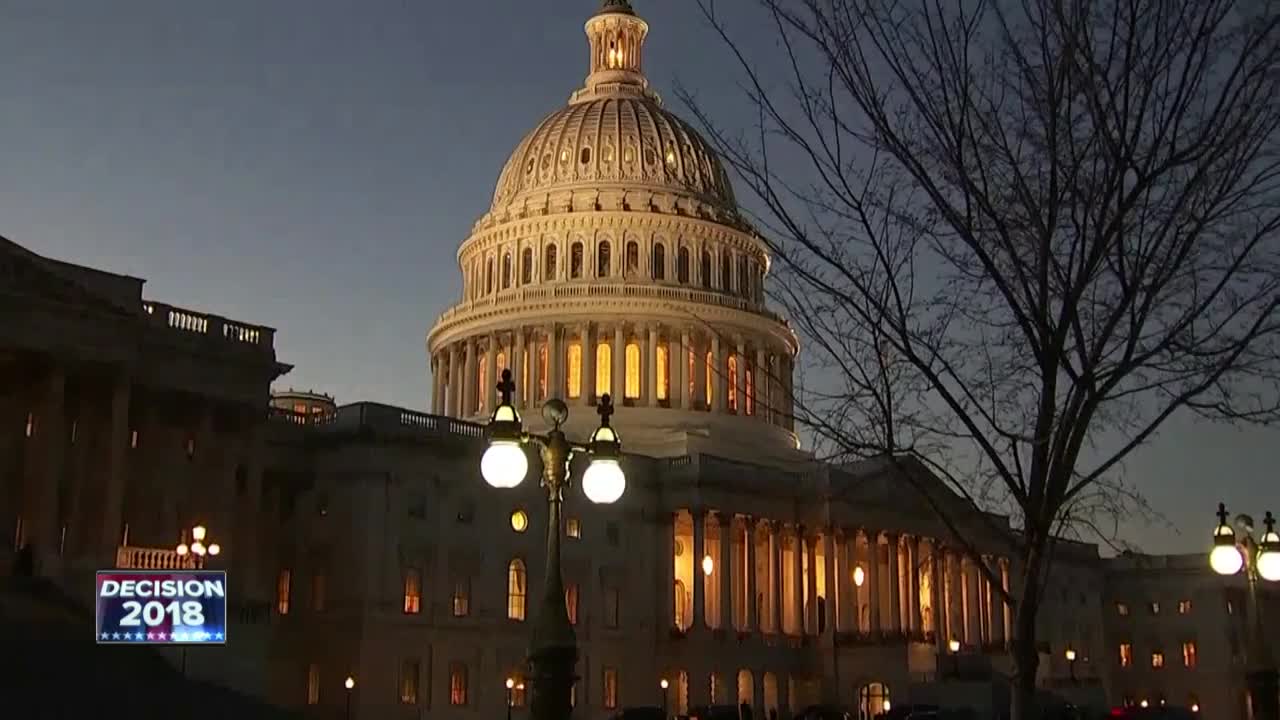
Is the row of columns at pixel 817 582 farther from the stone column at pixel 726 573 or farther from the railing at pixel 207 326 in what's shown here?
the railing at pixel 207 326

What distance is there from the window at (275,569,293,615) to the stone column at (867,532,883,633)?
1598 inches

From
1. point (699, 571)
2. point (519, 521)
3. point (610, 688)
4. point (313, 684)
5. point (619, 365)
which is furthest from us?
point (619, 365)

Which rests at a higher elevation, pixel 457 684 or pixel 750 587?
pixel 750 587

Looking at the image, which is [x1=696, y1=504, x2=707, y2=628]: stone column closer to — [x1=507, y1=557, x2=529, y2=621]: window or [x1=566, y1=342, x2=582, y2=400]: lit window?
[x1=507, y1=557, x2=529, y2=621]: window

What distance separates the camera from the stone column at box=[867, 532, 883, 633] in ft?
329

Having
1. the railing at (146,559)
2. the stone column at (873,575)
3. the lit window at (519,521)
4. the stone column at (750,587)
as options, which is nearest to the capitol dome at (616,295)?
the stone column at (750,587)

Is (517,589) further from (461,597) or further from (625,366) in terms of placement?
(625,366)

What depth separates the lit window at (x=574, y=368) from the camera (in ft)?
357

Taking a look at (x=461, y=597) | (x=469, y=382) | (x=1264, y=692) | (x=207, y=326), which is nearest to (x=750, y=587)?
(x=461, y=597)

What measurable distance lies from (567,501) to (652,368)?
26.0m

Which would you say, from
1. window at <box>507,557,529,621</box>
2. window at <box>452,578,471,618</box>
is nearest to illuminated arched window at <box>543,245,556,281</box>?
window at <box>507,557,529,621</box>

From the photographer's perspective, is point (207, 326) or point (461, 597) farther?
point (461, 597)

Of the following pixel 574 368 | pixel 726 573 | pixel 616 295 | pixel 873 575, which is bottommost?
pixel 726 573

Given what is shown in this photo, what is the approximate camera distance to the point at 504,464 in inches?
597
